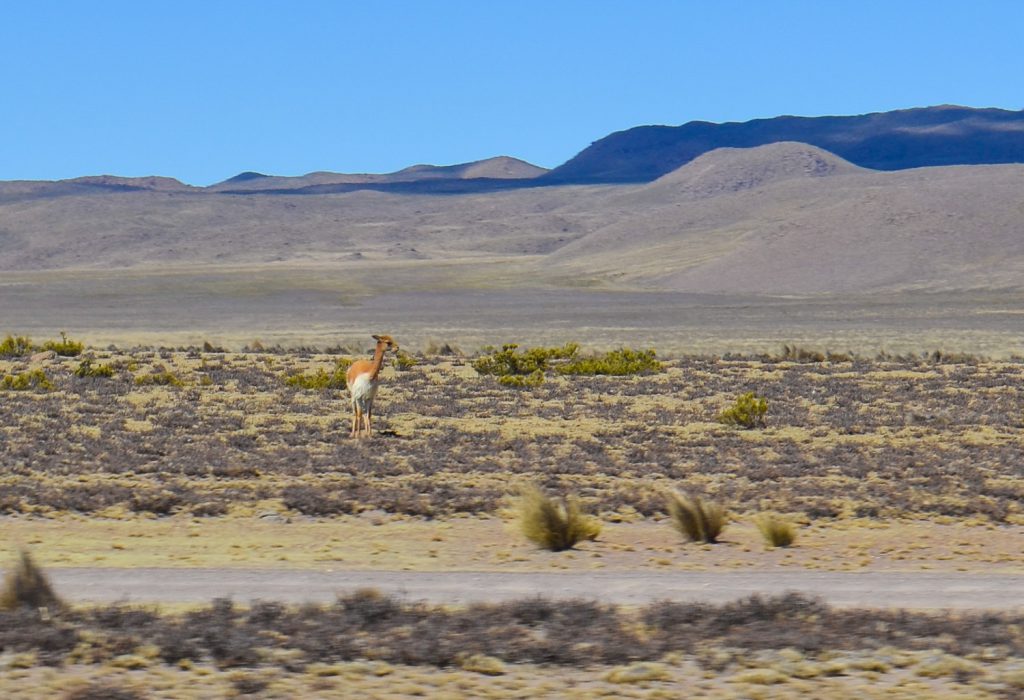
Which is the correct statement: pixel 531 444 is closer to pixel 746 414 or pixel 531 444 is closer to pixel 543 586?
pixel 746 414

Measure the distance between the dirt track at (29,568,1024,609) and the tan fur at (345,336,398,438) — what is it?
8.82m

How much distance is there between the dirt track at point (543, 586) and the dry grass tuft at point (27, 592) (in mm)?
485

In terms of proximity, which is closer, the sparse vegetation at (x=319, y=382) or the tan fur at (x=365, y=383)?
the tan fur at (x=365, y=383)

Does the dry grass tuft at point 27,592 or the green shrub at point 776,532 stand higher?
the dry grass tuft at point 27,592

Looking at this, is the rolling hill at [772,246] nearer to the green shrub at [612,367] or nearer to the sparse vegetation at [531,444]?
the green shrub at [612,367]

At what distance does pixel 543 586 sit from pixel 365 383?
9.73 metres

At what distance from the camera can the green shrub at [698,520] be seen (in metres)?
12.7

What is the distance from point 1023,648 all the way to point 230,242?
18772 centimetres

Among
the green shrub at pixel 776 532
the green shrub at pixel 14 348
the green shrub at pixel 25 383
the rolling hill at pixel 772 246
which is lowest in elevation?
the green shrub at pixel 776 532

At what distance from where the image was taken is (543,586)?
10.3 m

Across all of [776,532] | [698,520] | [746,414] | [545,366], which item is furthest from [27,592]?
[545,366]

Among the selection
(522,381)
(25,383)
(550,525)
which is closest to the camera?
(550,525)

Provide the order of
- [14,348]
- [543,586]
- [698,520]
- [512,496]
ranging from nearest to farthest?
[543,586] < [698,520] < [512,496] < [14,348]

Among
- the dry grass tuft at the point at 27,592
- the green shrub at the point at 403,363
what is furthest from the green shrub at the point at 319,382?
the dry grass tuft at the point at 27,592
